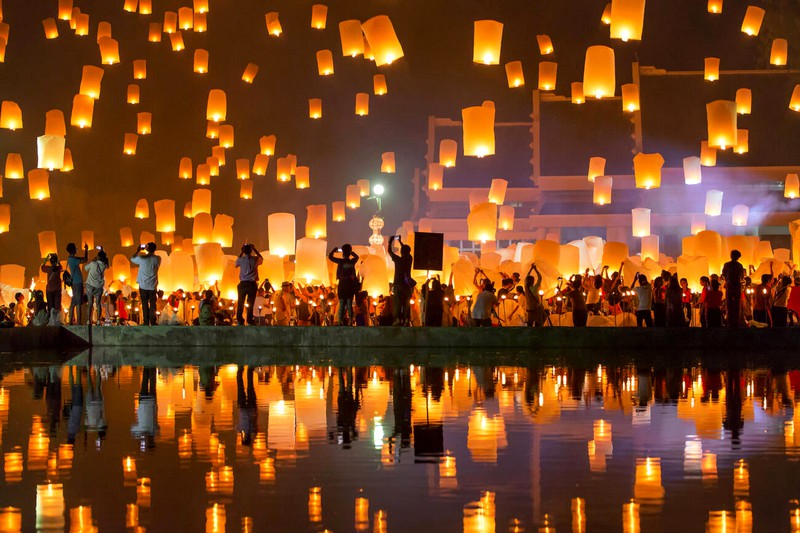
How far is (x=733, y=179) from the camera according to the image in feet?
115

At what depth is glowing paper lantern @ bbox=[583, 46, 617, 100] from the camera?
56.9ft

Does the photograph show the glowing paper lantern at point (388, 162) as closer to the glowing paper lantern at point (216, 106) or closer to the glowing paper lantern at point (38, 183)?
the glowing paper lantern at point (216, 106)

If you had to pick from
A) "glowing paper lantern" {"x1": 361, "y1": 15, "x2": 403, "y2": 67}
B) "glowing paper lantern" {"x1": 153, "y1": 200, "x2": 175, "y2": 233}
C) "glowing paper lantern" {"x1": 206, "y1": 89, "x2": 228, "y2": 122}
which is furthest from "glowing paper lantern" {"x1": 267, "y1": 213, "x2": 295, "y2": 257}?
"glowing paper lantern" {"x1": 361, "y1": 15, "x2": 403, "y2": 67}

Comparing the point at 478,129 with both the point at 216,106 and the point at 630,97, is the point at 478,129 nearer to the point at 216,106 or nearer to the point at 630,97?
the point at 630,97

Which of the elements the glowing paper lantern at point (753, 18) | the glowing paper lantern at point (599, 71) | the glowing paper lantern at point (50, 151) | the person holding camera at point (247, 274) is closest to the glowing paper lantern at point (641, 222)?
the glowing paper lantern at point (753, 18)

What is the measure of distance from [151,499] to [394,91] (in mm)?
32062

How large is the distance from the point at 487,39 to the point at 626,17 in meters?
2.12

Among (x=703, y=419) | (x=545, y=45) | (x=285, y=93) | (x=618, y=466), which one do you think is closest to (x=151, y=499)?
(x=618, y=466)

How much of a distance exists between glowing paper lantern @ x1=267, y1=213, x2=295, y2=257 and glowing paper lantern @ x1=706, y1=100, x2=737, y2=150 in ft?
25.5

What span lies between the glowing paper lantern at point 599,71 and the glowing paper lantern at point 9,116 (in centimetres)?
1159

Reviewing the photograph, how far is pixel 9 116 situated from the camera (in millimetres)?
22609

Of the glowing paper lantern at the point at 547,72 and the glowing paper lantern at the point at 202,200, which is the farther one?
the glowing paper lantern at the point at 202,200

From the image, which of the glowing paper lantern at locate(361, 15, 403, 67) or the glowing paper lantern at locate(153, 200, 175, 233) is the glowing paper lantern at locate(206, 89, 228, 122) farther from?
the glowing paper lantern at locate(361, 15, 403, 67)

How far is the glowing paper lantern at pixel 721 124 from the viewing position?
65.8 ft
